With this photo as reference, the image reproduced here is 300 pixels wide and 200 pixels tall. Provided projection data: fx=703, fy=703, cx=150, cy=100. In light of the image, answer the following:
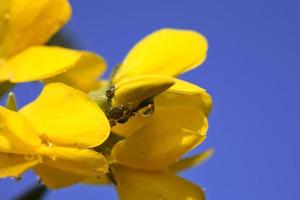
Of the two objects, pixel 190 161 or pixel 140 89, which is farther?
pixel 190 161

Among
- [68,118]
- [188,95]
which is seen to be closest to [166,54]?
[188,95]

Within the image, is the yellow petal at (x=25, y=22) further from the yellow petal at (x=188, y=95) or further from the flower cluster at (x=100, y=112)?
the yellow petal at (x=188, y=95)

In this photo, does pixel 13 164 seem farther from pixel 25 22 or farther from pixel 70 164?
pixel 25 22

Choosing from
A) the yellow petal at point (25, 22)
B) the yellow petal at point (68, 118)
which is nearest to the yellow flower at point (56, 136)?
the yellow petal at point (68, 118)

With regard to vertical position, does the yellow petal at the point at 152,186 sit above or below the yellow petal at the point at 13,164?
below

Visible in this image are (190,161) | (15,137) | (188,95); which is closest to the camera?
(15,137)

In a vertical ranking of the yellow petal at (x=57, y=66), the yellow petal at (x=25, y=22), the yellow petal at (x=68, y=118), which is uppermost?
the yellow petal at (x=25, y=22)

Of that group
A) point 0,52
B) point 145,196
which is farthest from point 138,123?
point 0,52
